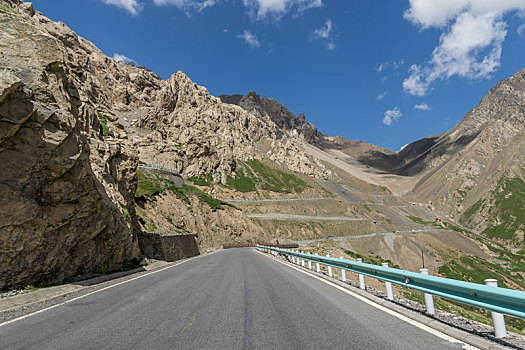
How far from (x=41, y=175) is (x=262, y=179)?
11023cm

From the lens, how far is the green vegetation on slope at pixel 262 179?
357 ft

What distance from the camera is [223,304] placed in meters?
7.39

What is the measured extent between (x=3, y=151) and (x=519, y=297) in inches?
514

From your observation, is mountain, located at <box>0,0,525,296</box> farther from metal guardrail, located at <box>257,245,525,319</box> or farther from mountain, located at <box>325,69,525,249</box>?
metal guardrail, located at <box>257,245,525,319</box>

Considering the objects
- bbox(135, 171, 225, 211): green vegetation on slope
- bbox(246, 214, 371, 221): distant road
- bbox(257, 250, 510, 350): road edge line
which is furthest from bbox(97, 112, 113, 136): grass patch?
bbox(246, 214, 371, 221): distant road

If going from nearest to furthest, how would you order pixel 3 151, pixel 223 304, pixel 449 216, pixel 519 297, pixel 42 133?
pixel 519 297 → pixel 223 304 → pixel 3 151 → pixel 42 133 → pixel 449 216

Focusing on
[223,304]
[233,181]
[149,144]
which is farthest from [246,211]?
[223,304]

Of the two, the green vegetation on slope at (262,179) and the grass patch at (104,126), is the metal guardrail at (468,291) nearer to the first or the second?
the grass patch at (104,126)

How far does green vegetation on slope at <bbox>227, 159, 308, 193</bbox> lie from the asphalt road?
95.4 meters

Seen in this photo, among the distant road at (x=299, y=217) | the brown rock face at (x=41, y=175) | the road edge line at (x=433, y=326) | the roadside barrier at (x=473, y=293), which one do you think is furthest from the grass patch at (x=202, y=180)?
the roadside barrier at (x=473, y=293)

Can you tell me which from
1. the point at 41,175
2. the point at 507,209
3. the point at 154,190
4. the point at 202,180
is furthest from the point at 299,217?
the point at 507,209

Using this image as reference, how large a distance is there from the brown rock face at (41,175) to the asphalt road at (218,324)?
2978 mm

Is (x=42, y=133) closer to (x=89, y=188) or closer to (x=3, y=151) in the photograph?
(x=3, y=151)

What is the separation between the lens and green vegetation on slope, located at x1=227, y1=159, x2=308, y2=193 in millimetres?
108887
